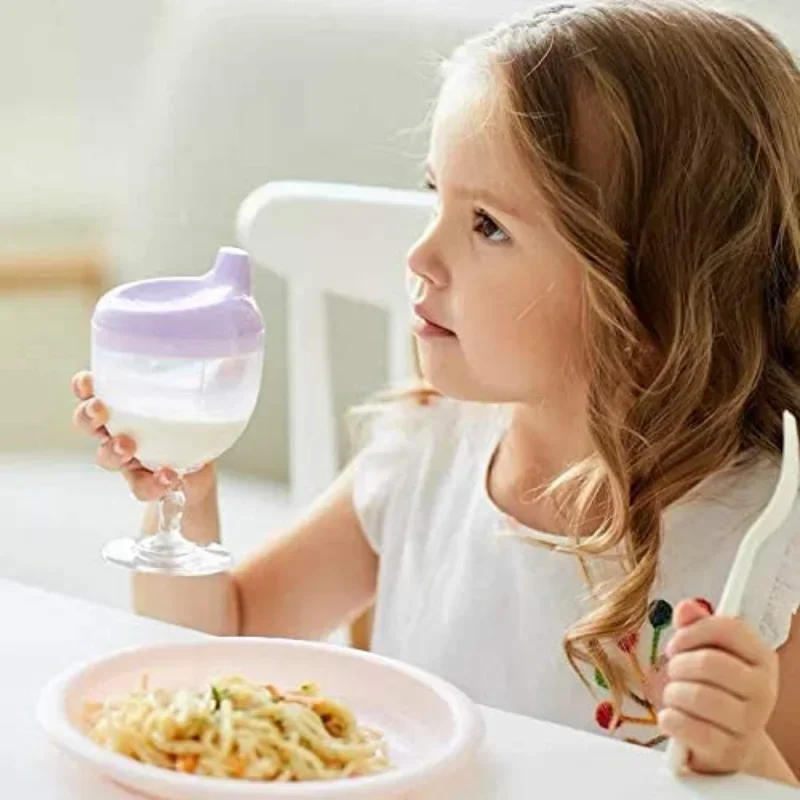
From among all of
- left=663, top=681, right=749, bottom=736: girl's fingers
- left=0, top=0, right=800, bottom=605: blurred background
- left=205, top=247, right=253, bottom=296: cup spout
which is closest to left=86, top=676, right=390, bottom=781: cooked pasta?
left=663, top=681, right=749, bottom=736: girl's fingers

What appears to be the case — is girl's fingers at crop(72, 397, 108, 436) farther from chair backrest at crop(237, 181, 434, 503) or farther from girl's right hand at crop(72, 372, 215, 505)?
chair backrest at crop(237, 181, 434, 503)

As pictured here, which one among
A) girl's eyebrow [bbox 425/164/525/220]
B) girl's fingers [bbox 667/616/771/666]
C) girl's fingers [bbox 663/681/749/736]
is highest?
girl's eyebrow [bbox 425/164/525/220]

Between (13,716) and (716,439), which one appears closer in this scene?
(13,716)

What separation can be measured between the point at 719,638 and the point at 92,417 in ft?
1.43

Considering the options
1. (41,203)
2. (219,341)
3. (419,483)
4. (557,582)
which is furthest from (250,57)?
(219,341)

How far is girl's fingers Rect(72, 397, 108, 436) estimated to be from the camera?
1178 millimetres

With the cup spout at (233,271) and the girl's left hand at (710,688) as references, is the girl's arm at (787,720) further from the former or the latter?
the cup spout at (233,271)

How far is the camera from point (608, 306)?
1.32 meters

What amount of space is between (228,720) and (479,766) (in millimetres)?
136

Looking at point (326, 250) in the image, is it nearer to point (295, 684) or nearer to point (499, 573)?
point (499, 573)

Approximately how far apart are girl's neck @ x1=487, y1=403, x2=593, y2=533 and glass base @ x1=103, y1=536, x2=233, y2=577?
1.07 ft

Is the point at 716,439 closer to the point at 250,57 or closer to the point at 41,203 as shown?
the point at 250,57

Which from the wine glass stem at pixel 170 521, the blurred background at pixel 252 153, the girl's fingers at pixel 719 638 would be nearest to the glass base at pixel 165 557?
the wine glass stem at pixel 170 521

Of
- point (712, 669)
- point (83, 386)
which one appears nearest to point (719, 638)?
point (712, 669)
